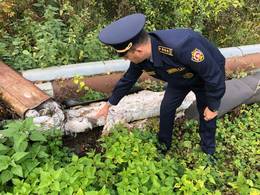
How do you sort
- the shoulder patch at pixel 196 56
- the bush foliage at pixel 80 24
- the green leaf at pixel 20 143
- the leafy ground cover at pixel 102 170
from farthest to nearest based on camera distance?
the bush foliage at pixel 80 24
the shoulder patch at pixel 196 56
the green leaf at pixel 20 143
the leafy ground cover at pixel 102 170

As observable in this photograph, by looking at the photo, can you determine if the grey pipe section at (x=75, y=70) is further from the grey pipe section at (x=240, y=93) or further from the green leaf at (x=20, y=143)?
the green leaf at (x=20, y=143)

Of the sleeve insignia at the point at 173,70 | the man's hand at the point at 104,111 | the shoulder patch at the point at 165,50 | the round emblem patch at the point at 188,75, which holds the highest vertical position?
the shoulder patch at the point at 165,50

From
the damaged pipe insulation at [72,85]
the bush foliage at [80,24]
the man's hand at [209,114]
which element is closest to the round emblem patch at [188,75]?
the man's hand at [209,114]

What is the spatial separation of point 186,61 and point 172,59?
132mm

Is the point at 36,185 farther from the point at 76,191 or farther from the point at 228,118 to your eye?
the point at 228,118

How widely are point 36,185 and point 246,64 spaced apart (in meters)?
3.75

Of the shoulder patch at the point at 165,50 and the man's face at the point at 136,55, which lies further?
the shoulder patch at the point at 165,50

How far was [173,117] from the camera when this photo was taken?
12.3ft

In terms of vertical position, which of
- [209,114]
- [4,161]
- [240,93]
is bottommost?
[240,93]

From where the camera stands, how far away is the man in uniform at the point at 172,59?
2.85m

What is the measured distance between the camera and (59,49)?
4.56 m

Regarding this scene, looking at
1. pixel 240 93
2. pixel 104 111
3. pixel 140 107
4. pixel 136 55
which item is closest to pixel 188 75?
pixel 136 55

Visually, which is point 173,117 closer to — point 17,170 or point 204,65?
point 204,65

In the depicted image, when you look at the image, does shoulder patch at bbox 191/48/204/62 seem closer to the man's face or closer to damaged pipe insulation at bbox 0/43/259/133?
the man's face
